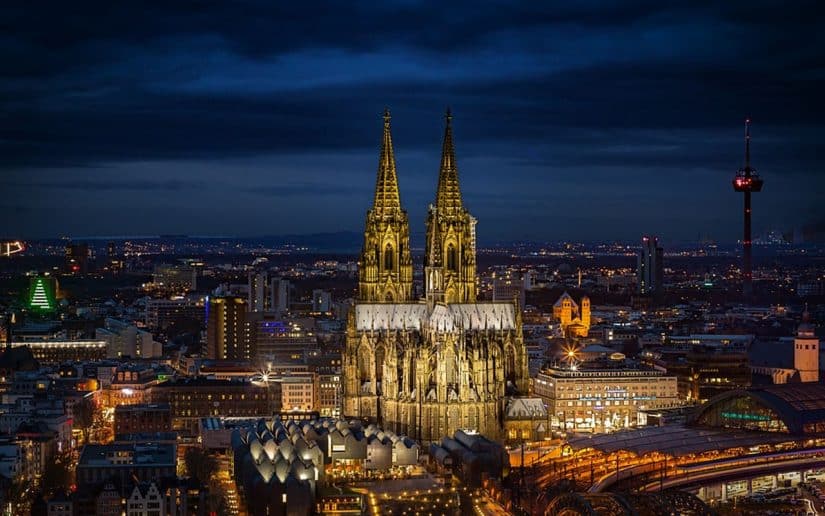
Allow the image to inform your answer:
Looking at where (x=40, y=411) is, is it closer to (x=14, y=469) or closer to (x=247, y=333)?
(x=14, y=469)

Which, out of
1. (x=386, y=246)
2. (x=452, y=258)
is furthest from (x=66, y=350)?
(x=452, y=258)

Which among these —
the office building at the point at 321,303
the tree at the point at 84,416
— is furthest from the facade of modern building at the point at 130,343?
the tree at the point at 84,416

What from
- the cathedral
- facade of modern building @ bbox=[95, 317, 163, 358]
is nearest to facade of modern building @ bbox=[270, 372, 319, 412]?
the cathedral

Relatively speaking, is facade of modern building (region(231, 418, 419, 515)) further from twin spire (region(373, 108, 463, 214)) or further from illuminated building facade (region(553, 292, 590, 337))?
illuminated building facade (region(553, 292, 590, 337))

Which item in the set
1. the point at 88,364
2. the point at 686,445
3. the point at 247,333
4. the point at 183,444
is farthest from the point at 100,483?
the point at 247,333

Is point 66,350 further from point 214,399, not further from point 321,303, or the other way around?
point 321,303

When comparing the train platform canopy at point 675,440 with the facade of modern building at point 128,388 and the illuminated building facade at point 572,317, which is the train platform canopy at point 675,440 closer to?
the facade of modern building at point 128,388
